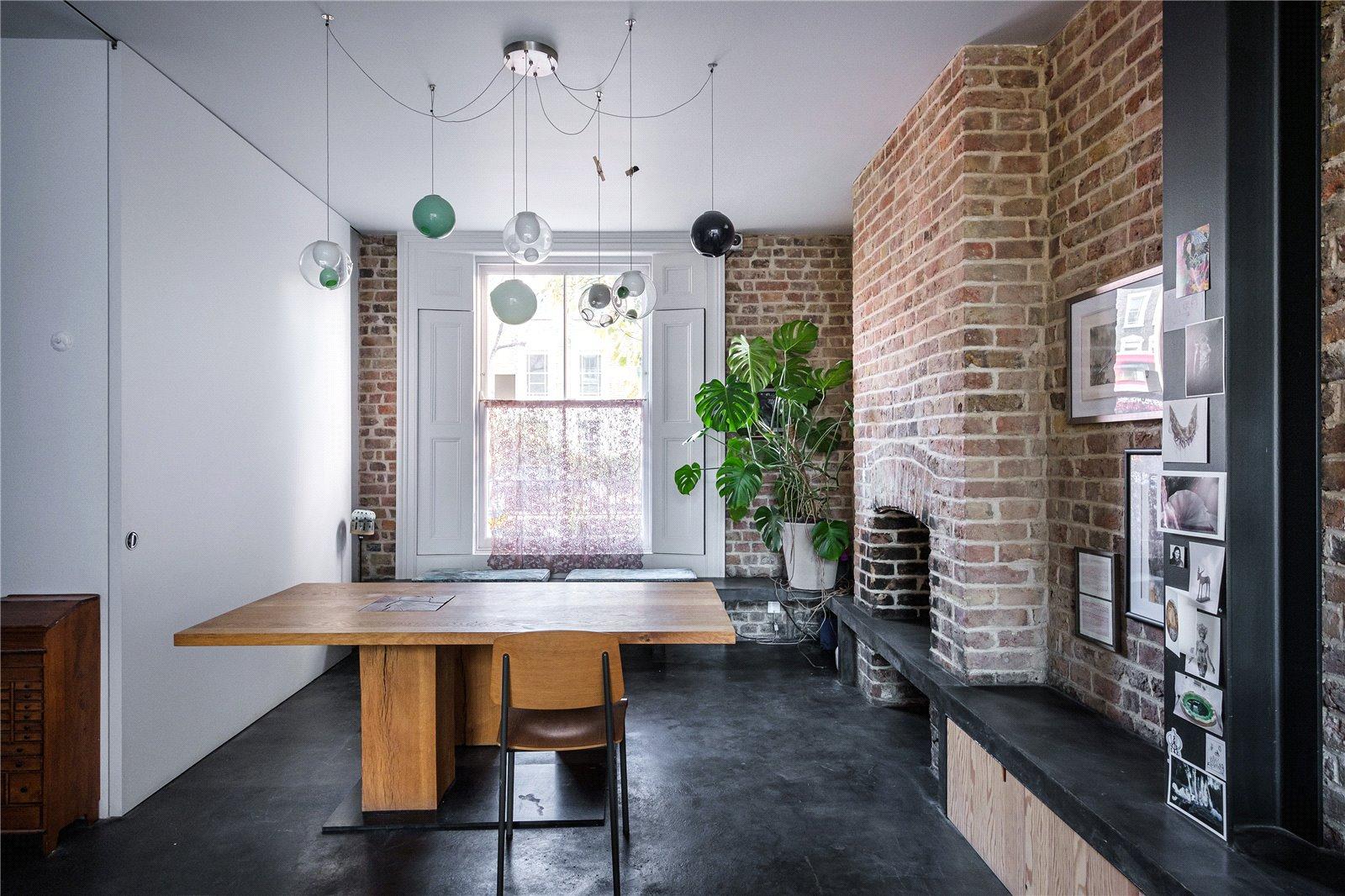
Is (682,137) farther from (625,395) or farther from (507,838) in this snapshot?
(507,838)

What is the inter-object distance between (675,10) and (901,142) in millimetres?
1536

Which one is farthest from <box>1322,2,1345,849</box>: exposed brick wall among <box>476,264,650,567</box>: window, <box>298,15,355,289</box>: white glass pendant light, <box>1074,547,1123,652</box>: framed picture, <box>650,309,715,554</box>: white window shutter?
<box>476,264,650,567</box>: window

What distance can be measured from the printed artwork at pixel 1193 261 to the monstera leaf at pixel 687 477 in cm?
381

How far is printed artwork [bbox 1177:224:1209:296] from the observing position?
1960 mm

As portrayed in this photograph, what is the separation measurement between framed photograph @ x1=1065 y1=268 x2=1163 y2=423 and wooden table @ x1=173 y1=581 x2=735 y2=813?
5.06 feet

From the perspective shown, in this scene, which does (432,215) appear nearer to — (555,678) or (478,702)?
(555,678)

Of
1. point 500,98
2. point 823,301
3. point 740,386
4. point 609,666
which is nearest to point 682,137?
point 500,98

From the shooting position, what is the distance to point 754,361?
17.6 feet

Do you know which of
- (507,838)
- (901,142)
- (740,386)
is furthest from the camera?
(740,386)

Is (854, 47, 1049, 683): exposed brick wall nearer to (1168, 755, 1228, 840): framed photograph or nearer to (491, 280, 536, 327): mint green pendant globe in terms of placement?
(1168, 755, 1228, 840): framed photograph

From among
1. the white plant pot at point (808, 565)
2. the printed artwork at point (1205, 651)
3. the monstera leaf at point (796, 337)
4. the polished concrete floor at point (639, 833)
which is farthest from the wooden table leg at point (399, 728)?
the monstera leaf at point (796, 337)

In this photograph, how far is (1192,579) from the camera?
77.6 inches

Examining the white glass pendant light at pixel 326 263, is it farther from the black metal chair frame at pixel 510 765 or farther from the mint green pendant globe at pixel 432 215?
the black metal chair frame at pixel 510 765

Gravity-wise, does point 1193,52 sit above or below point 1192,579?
above
